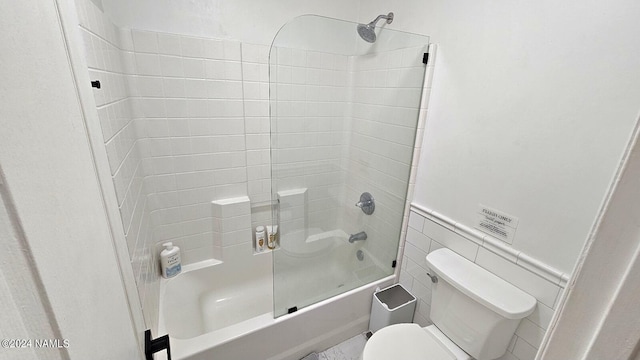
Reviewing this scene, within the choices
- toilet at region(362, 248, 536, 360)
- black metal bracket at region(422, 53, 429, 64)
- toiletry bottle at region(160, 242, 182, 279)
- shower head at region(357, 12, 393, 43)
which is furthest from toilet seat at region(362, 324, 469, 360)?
shower head at region(357, 12, 393, 43)

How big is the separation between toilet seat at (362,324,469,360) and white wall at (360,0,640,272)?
1.91ft

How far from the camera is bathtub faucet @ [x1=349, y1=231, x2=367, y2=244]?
180 cm

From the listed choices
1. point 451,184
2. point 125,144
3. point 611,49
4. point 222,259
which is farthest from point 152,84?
point 611,49

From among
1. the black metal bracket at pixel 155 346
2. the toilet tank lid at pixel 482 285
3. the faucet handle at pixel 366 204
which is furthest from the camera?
the faucet handle at pixel 366 204

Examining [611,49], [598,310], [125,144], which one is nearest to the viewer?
[598,310]

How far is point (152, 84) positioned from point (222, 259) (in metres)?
1.20

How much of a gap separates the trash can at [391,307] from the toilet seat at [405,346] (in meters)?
0.27

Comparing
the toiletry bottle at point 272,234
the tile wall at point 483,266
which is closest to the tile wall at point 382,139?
the tile wall at point 483,266

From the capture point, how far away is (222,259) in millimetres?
1778

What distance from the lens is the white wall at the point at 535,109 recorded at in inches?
29.9

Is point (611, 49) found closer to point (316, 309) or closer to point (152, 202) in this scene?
point (316, 309)

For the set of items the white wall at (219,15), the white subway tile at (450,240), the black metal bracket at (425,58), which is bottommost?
the white subway tile at (450,240)

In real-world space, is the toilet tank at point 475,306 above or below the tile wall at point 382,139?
below

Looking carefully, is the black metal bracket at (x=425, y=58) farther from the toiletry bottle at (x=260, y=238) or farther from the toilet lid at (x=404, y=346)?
the toiletry bottle at (x=260, y=238)
